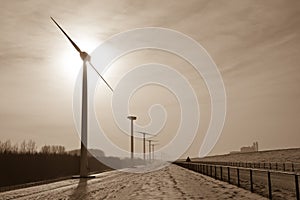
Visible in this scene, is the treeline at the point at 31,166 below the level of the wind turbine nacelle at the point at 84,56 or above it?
below

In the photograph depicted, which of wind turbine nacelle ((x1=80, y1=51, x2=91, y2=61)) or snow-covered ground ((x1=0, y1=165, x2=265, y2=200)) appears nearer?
snow-covered ground ((x1=0, y1=165, x2=265, y2=200))

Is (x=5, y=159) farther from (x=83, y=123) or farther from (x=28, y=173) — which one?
(x=83, y=123)

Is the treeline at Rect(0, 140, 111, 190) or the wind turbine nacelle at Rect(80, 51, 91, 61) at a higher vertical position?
the wind turbine nacelle at Rect(80, 51, 91, 61)

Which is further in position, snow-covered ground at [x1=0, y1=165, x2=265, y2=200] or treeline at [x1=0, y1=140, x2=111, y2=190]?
treeline at [x1=0, y1=140, x2=111, y2=190]

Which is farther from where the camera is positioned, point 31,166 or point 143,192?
point 31,166

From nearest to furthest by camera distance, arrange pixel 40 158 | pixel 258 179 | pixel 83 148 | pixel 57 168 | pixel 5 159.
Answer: pixel 258 179 < pixel 83 148 < pixel 5 159 < pixel 40 158 < pixel 57 168

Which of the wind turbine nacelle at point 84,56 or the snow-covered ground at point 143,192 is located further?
the wind turbine nacelle at point 84,56

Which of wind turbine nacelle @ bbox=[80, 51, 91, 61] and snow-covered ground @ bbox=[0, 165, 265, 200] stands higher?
wind turbine nacelle @ bbox=[80, 51, 91, 61]

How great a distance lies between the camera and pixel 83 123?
150 feet

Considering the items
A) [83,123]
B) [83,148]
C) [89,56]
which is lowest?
[83,148]

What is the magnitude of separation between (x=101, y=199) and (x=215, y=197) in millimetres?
5384

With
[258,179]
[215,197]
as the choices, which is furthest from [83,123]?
[215,197]

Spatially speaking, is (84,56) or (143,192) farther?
(84,56)

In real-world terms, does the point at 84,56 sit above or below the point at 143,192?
above
